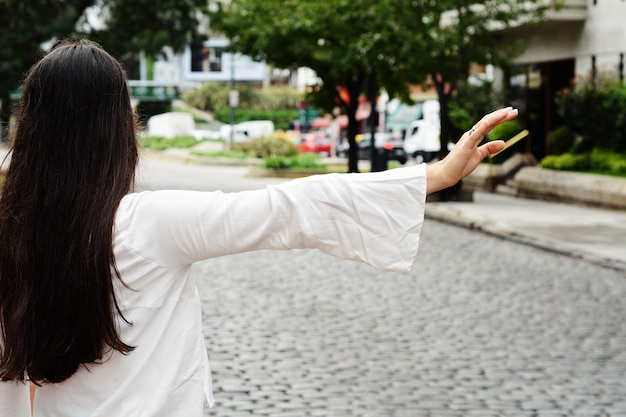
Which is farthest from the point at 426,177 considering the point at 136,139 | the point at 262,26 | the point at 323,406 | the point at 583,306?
the point at 262,26

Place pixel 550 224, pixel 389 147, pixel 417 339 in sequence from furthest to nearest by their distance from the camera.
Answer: pixel 389 147
pixel 550 224
pixel 417 339

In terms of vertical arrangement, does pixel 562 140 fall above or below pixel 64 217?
below

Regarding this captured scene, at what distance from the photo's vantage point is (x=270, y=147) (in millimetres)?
48219

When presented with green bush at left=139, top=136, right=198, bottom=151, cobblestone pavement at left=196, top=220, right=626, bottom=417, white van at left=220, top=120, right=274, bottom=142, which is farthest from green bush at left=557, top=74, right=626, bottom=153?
white van at left=220, top=120, right=274, bottom=142

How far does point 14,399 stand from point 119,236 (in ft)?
1.59

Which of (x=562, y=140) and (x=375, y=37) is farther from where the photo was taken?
(x=562, y=140)

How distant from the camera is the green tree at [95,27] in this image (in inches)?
1258

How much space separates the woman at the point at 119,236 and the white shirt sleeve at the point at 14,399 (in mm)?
83

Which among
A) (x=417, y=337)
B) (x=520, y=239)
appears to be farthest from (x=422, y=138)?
(x=417, y=337)

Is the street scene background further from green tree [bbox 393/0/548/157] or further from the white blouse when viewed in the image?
green tree [bbox 393/0/548/157]

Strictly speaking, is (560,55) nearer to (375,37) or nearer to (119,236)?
(375,37)

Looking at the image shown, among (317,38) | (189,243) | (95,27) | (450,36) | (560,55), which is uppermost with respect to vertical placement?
(95,27)

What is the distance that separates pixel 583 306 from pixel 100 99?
900 centimetres

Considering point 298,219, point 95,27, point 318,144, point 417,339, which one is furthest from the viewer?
point 318,144
